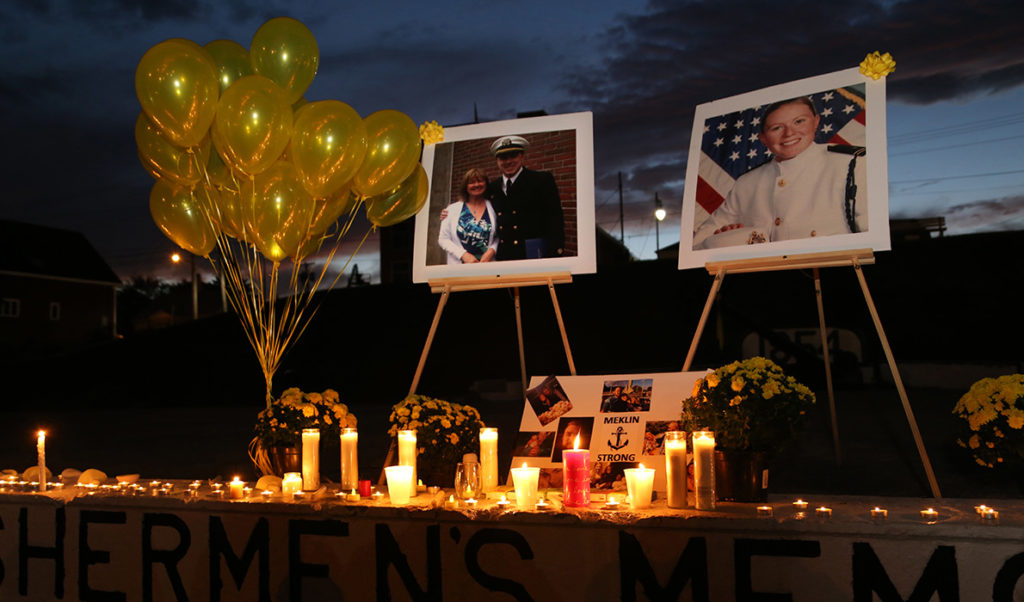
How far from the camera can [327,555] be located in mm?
3062

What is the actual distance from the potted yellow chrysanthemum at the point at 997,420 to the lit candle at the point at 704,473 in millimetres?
1013

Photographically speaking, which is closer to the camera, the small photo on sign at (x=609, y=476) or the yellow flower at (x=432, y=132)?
the small photo on sign at (x=609, y=476)

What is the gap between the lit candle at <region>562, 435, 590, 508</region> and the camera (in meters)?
3.05

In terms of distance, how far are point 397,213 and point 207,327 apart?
1599 centimetres

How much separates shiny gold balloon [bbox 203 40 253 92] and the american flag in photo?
2.66 m

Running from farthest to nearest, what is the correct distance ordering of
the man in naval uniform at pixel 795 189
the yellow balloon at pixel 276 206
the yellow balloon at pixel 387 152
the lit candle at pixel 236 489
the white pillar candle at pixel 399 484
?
the yellow balloon at pixel 387 152, the yellow balloon at pixel 276 206, the man in naval uniform at pixel 795 189, the lit candle at pixel 236 489, the white pillar candle at pixel 399 484

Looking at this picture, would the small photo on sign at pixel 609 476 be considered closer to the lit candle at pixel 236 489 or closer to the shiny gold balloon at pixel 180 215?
the lit candle at pixel 236 489

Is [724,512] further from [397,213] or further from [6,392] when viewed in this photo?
[6,392]

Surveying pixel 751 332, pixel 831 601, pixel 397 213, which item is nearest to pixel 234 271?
pixel 397 213

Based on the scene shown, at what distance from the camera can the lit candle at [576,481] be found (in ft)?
10.0

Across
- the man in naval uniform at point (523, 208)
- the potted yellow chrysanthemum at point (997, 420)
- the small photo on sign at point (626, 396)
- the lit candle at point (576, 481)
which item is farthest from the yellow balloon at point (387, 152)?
the potted yellow chrysanthemum at point (997, 420)

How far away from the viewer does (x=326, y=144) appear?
373cm

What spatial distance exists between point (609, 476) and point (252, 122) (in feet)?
7.96

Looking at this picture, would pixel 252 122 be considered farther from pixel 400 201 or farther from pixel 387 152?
pixel 400 201
